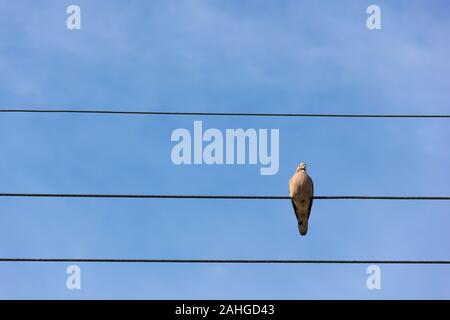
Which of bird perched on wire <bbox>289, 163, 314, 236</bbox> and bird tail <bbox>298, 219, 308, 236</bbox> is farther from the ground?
bird perched on wire <bbox>289, 163, 314, 236</bbox>

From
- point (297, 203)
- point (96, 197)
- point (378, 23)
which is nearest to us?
point (96, 197)

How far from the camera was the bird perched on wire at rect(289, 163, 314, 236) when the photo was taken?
9.52 meters

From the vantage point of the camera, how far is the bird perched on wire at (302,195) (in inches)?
375

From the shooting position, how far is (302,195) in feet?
31.6

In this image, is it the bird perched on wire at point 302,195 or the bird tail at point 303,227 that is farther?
the bird perched on wire at point 302,195

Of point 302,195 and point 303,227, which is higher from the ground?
point 302,195

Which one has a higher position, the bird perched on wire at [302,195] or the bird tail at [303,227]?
the bird perched on wire at [302,195]

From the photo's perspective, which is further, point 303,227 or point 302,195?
point 302,195
